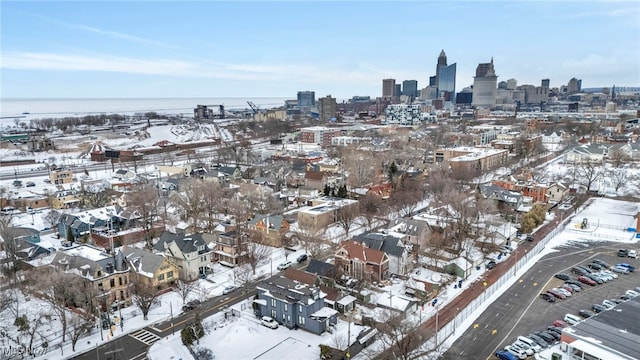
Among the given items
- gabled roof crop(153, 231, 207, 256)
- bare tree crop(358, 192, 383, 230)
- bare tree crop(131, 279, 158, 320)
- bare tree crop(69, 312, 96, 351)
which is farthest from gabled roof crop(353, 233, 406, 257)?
bare tree crop(69, 312, 96, 351)

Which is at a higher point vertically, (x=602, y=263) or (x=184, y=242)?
(x=184, y=242)

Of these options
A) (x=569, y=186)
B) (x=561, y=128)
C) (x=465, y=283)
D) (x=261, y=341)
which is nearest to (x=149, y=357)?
(x=261, y=341)

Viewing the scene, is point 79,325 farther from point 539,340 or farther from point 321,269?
point 539,340

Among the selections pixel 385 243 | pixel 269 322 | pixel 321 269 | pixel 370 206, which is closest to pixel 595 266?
pixel 385 243

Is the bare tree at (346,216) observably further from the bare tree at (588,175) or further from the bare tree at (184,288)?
the bare tree at (588,175)

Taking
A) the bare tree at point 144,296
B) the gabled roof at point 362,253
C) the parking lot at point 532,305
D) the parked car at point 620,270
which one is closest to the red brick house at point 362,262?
the gabled roof at point 362,253
